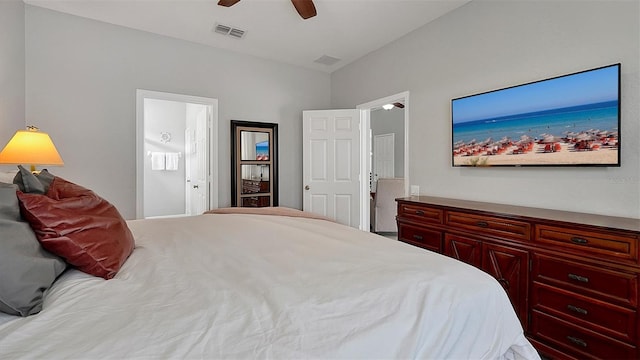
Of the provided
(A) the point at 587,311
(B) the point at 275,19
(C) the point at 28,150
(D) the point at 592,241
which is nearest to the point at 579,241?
(D) the point at 592,241

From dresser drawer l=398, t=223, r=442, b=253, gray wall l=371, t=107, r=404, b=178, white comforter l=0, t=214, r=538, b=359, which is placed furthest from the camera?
gray wall l=371, t=107, r=404, b=178

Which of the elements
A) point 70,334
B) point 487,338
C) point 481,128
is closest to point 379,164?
point 481,128

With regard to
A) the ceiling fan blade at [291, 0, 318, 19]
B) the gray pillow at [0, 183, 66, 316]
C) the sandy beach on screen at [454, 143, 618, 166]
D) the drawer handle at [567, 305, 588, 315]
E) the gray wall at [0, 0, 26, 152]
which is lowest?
the drawer handle at [567, 305, 588, 315]

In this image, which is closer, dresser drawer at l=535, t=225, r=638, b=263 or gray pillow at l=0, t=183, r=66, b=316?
gray pillow at l=0, t=183, r=66, b=316

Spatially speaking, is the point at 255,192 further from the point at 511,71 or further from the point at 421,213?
the point at 511,71

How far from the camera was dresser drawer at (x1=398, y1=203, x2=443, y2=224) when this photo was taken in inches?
103

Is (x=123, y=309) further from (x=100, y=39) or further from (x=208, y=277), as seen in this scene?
(x=100, y=39)

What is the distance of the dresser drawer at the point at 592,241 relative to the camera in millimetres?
1569

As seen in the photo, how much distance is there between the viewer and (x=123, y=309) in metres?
0.83

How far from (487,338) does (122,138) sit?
375cm

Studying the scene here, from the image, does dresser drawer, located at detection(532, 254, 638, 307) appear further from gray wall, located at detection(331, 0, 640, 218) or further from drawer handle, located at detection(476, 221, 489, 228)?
gray wall, located at detection(331, 0, 640, 218)

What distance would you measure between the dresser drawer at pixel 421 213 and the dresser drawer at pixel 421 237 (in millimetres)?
88

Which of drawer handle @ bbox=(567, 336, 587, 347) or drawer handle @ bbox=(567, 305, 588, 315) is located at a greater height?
drawer handle @ bbox=(567, 305, 588, 315)

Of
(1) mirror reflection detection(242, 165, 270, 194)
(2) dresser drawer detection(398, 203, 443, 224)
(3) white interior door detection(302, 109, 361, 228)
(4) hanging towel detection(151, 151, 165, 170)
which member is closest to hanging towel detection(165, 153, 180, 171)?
(4) hanging towel detection(151, 151, 165, 170)
